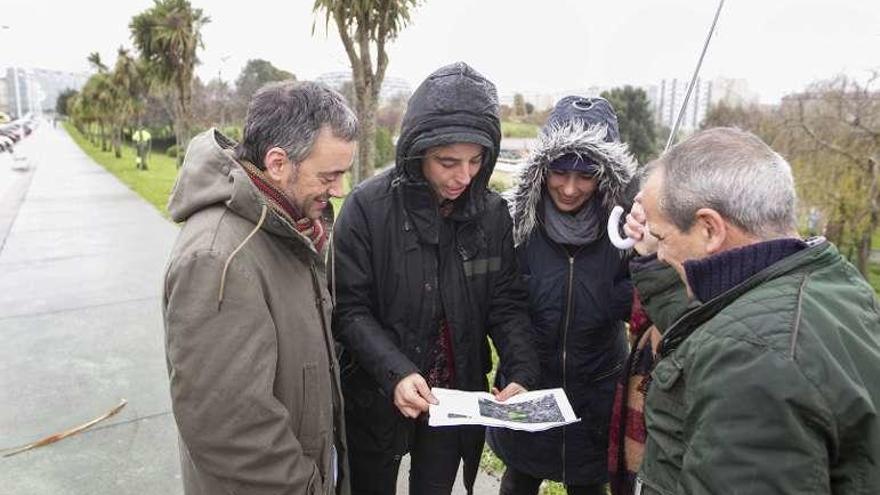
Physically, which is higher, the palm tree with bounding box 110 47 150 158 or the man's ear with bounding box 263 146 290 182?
the palm tree with bounding box 110 47 150 158

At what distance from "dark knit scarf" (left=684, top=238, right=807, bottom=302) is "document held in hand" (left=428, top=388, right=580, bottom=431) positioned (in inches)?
29.7

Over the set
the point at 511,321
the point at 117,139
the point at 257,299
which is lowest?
the point at 117,139

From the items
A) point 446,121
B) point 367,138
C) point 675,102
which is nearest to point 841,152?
point 675,102

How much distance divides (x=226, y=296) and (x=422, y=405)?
0.74m

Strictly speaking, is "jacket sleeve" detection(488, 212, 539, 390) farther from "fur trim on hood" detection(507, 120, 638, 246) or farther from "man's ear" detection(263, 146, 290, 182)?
"man's ear" detection(263, 146, 290, 182)

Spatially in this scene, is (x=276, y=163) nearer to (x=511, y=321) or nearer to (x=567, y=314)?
(x=511, y=321)

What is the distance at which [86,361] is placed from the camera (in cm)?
446

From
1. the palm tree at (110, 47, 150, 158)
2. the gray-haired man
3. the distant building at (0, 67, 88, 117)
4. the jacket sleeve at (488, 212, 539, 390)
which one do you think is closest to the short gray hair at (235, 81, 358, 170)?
the gray-haired man

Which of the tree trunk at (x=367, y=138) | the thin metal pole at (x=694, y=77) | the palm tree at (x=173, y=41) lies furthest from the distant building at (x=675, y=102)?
the thin metal pole at (x=694, y=77)

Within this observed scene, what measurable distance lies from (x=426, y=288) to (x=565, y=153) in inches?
27.5

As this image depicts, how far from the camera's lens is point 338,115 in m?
1.64

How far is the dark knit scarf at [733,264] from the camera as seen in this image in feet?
3.71

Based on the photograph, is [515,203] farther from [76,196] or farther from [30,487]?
[76,196]

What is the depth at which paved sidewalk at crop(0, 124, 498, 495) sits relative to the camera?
10.1 ft
